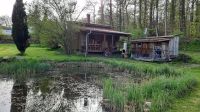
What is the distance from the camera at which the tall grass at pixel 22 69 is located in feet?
59.5

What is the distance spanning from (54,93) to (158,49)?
52.4ft

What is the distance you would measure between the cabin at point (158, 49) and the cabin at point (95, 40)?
4088 mm

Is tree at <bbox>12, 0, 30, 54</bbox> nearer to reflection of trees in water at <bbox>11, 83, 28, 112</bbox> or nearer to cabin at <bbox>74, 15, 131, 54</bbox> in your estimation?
cabin at <bbox>74, 15, 131, 54</bbox>

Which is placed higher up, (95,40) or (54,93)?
(95,40)

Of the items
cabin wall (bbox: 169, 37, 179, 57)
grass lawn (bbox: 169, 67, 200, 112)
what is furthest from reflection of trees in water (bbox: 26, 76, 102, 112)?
cabin wall (bbox: 169, 37, 179, 57)

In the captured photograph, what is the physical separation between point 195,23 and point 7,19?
67.5 meters

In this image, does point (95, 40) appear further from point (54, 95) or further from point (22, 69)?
point (54, 95)

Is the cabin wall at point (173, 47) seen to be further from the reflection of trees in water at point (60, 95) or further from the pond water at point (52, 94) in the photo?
the reflection of trees in water at point (60, 95)

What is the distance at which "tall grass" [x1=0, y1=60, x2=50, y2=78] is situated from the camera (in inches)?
714

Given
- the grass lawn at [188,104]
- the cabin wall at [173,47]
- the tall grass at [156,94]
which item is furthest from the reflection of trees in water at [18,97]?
the cabin wall at [173,47]

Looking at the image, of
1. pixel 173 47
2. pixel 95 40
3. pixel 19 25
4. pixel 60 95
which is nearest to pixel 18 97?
pixel 60 95

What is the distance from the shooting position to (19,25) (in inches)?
1102

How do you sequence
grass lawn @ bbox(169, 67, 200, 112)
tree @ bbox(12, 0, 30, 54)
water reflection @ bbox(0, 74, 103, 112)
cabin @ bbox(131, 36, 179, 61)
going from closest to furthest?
1. grass lawn @ bbox(169, 67, 200, 112)
2. water reflection @ bbox(0, 74, 103, 112)
3. cabin @ bbox(131, 36, 179, 61)
4. tree @ bbox(12, 0, 30, 54)

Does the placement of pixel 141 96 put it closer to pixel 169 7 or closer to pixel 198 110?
pixel 198 110
